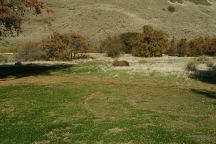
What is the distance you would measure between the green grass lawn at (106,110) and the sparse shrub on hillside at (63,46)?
19048 millimetres

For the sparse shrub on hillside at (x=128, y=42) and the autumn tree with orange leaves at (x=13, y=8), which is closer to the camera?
the autumn tree with orange leaves at (x=13, y=8)

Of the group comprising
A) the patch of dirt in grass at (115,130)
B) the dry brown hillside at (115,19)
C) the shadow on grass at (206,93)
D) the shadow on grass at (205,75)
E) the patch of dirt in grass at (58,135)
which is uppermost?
the dry brown hillside at (115,19)

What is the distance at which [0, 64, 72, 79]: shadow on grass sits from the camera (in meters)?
53.9

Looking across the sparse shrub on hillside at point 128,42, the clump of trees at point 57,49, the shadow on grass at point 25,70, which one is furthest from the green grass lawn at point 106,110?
the sparse shrub on hillside at point 128,42

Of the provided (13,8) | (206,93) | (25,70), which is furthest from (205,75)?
(13,8)

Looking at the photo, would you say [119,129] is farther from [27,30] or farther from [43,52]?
[27,30]

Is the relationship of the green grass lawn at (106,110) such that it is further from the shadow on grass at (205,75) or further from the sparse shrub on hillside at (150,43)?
the sparse shrub on hillside at (150,43)

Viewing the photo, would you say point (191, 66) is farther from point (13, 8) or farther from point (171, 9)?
point (171, 9)

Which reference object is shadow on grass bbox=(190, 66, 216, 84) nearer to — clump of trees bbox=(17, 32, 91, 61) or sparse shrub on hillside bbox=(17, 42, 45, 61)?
clump of trees bbox=(17, 32, 91, 61)

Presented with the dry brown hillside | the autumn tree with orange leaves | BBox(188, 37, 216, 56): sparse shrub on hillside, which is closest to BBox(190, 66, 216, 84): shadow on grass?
the autumn tree with orange leaves

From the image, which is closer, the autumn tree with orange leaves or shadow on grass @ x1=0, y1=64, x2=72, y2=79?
the autumn tree with orange leaves

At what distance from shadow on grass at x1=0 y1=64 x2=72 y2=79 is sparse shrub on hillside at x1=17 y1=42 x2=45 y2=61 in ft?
34.2

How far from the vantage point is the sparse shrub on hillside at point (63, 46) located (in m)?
70.0

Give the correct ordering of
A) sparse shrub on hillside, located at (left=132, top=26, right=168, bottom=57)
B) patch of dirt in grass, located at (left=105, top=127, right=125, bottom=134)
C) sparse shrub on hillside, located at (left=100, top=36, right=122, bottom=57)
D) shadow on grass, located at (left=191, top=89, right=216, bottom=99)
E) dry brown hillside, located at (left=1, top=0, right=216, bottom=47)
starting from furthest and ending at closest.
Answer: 1. dry brown hillside, located at (left=1, top=0, right=216, bottom=47)
2. sparse shrub on hillside, located at (left=100, top=36, right=122, bottom=57)
3. sparse shrub on hillside, located at (left=132, top=26, right=168, bottom=57)
4. shadow on grass, located at (left=191, top=89, right=216, bottom=99)
5. patch of dirt in grass, located at (left=105, top=127, right=125, bottom=134)
